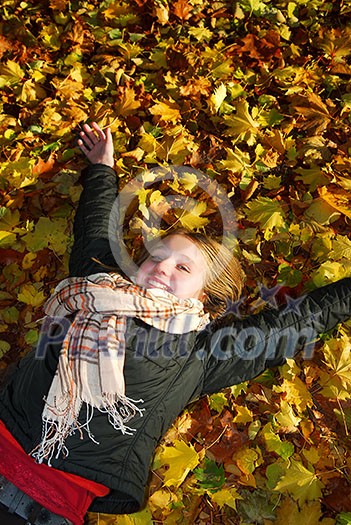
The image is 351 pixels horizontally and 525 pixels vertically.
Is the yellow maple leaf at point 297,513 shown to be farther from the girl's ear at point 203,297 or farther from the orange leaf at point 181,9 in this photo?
the orange leaf at point 181,9

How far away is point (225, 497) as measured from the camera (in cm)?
232

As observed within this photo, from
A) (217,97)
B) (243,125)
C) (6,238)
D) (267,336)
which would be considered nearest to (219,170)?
(243,125)

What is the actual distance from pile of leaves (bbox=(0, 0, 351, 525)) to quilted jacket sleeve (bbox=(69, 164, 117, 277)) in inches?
8.1

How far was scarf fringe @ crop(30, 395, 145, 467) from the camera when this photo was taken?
206 cm

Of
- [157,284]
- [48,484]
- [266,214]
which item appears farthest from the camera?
[266,214]

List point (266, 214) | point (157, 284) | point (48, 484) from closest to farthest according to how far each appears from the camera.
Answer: point (48, 484) → point (157, 284) → point (266, 214)

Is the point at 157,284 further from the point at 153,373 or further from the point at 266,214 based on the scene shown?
the point at 266,214

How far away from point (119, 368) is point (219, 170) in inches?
55.3

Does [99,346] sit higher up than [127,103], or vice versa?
[127,103]

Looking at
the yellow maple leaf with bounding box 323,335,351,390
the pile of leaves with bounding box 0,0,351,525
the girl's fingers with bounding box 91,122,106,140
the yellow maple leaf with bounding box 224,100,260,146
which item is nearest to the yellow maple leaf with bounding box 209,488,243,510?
the pile of leaves with bounding box 0,0,351,525

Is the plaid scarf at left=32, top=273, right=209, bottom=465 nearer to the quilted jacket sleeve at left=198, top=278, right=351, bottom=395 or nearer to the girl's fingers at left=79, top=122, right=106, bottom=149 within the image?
the quilted jacket sleeve at left=198, top=278, right=351, bottom=395

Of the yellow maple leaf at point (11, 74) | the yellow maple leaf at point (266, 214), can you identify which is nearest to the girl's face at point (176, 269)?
the yellow maple leaf at point (266, 214)

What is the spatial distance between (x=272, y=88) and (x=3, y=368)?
7.53 ft

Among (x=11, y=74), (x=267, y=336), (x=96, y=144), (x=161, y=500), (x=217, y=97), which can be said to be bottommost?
(x=161, y=500)
